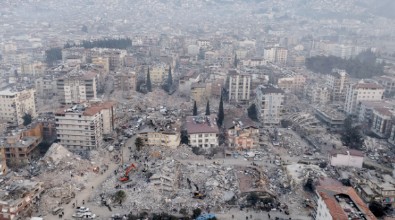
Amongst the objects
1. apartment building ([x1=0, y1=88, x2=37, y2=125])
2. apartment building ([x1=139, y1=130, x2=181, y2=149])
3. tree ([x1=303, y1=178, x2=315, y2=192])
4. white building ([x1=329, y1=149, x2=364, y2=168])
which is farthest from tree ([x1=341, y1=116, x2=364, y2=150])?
apartment building ([x1=0, y1=88, x2=37, y2=125])

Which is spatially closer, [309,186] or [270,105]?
[309,186]

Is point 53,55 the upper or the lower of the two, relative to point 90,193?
upper

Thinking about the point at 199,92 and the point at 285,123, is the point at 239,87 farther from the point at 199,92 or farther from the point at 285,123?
the point at 285,123

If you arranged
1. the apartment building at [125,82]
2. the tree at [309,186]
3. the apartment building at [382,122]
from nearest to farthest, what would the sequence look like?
the tree at [309,186] < the apartment building at [382,122] < the apartment building at [125,82]

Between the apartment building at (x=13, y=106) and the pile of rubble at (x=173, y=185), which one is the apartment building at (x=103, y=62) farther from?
the pile of rubble at (x=173, y=185)

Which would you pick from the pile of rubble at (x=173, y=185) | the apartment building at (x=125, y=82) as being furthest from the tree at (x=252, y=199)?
the apartment building at (x=125, y=82)

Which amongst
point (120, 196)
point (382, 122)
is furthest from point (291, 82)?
point (120, 196)
